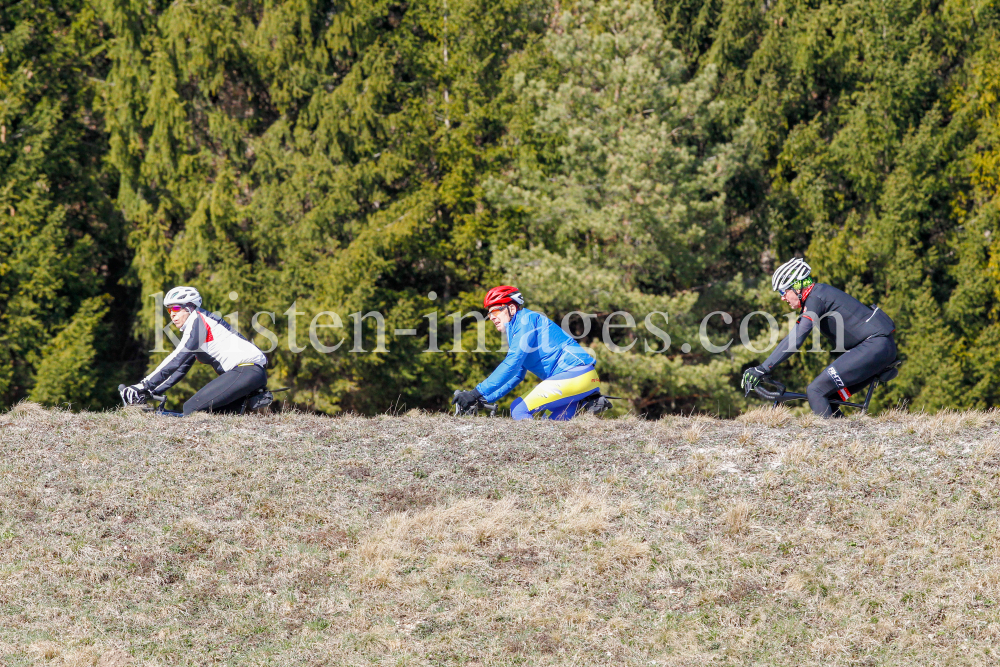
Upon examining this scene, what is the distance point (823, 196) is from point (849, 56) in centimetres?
348

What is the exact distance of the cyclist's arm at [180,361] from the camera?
10133mm

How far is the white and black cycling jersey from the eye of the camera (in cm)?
1017

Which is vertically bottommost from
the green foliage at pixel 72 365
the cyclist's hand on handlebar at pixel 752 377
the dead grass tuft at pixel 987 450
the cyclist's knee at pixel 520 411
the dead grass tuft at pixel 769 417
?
the green foliage at pixel 72 365

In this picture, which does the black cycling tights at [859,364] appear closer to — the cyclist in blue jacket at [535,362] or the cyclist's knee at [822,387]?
the cyclist's knee at [822,387]

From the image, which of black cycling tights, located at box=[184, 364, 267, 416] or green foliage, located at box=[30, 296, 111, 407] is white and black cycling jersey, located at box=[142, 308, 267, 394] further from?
green foliage, located at box=[30, 296, 111, 407]

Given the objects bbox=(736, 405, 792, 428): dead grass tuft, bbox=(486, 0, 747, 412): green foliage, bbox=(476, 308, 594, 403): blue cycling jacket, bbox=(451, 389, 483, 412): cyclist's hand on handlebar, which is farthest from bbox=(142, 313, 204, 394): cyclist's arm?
bbox=(486, 0, 747, 412): green foliage

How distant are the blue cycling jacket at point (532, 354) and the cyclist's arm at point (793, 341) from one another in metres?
1.58

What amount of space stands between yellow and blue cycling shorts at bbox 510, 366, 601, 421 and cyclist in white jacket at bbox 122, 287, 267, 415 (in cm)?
255

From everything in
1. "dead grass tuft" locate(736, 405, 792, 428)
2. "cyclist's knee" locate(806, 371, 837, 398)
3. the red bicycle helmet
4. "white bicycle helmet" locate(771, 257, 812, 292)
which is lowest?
"dead grass tuft" locate(736, 405, 792, 428)

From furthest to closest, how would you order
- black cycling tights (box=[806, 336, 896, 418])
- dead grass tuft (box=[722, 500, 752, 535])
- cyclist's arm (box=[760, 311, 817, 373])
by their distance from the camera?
black cycling tights (box=[806, 336, 896, 418]) < cyclist's arm (box=[760, 311, 817, 373]) < dead grass tuft (box=[722, 500, 752, 535])

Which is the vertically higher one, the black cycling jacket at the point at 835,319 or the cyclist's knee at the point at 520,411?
the black cycling jacket at the point at 835,319

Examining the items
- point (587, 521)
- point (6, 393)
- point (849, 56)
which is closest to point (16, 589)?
point (587, 521)

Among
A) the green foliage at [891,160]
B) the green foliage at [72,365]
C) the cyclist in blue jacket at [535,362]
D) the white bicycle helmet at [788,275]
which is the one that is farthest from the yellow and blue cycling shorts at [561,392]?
the green foliage at [72,365]

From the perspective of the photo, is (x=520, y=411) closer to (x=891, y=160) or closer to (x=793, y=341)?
(x=793, y=341)
